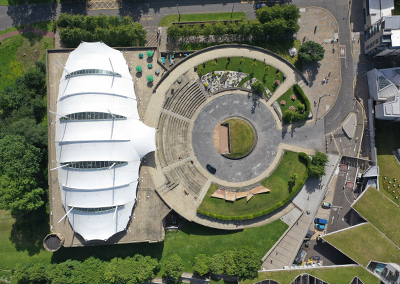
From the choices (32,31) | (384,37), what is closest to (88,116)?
(32,31)

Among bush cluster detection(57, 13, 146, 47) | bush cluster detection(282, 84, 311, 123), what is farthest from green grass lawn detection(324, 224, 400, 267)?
bush cluster detection(57, 13, 146, 47)

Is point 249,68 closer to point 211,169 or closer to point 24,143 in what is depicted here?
point 211,169

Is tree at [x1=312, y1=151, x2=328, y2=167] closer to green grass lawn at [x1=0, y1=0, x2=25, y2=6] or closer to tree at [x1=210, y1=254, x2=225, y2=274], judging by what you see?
tree at [x1=210, y1=254, x2=225, y2=274]

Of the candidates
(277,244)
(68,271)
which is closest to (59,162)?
(68,271)

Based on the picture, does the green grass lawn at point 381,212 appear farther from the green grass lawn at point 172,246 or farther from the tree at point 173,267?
the tree at point 173,267

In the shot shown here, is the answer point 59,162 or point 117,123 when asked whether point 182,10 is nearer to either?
point 117,123

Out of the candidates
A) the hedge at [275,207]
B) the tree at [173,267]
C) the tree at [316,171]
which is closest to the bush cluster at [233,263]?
the tree at [173,267]

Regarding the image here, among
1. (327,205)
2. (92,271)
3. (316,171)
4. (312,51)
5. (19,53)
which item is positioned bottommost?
(92,271)
